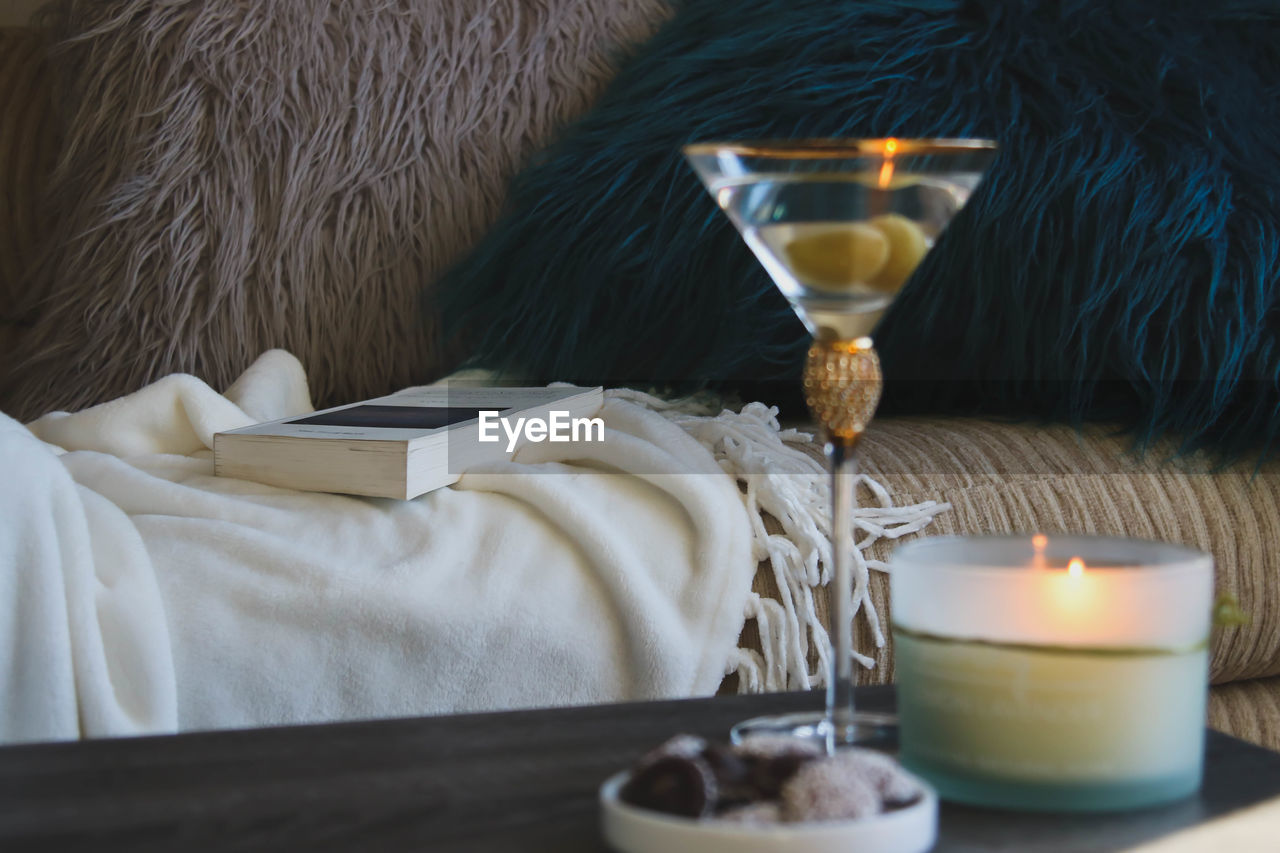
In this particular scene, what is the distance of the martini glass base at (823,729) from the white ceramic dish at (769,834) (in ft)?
0.40

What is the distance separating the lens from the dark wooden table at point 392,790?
0.40m

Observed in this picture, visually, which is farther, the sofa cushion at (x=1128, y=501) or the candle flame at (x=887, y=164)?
the sofa cushion at (x=1128, y=501)

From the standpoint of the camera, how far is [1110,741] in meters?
0.42

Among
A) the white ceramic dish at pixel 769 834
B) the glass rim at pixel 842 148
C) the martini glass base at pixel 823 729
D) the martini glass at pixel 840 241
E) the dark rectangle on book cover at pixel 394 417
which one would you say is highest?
the glass rim at pixel 842 148

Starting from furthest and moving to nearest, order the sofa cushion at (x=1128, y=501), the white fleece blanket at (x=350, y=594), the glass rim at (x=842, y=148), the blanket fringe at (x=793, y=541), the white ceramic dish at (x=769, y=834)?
the sofa cushion at (x=1128, y=501), the blanket fringe at (x=793, y=541), the white fleece blanket at (x=350, y=594), the glass rim at (x=842, y=148), the white ceramic dish at (x=769, y=834)

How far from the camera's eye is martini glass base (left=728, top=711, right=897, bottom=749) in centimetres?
50

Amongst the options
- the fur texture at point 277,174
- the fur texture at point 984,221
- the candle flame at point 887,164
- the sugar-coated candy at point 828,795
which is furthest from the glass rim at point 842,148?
the fur texture at point 277,174

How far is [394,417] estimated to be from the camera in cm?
94

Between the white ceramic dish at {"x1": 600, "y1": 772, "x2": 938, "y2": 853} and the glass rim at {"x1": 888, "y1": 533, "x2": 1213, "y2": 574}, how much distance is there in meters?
0.10

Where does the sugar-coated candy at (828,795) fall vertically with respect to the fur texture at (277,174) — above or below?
below

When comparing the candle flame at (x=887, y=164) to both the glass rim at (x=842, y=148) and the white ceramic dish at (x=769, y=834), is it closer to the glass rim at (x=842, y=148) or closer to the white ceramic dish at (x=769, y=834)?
the glass rim at (x=842, y=148)

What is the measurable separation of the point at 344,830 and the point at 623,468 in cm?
51

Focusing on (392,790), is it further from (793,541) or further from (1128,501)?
(1128,501)

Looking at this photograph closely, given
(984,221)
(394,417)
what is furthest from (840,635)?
(984,221)
